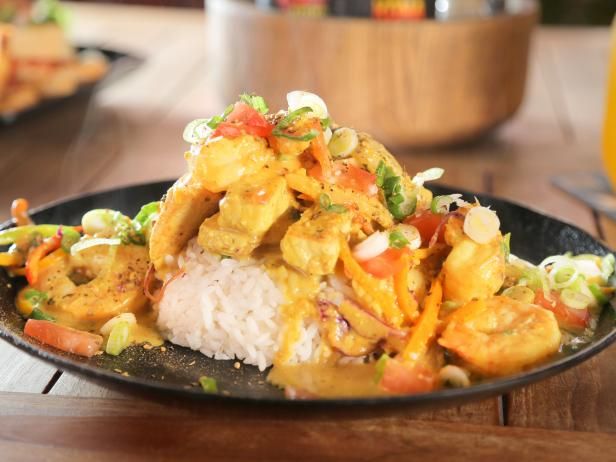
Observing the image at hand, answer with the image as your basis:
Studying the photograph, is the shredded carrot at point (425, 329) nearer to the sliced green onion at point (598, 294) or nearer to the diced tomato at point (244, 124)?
the sliced green onion at point (598, 294)

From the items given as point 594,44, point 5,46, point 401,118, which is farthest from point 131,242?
point 594,44

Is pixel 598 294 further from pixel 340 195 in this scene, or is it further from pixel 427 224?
pixel 340 195

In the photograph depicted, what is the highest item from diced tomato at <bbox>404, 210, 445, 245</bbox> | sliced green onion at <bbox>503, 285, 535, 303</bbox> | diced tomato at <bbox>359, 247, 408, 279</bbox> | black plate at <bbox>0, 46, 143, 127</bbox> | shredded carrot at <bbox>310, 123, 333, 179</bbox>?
shredded carrot at <bbox>310, 123, 333, 179</bbox>

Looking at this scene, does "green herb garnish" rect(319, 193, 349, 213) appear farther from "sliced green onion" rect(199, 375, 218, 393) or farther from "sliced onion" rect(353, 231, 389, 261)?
"sliced green onion" rect(199, 375, 218, 393)

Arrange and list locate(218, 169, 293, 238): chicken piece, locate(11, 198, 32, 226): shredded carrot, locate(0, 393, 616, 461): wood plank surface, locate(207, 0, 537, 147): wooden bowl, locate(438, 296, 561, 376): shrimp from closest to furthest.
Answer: locate(0, 393, 616, 461): wood plank surface, locate(438, 296, 561, 376): shrimp, locate(218, 169, 293, 238): chicken piece, locate(11, 198, 32, 226): shredded carrot, locate(207, 0, 537, 147): wooden bowl

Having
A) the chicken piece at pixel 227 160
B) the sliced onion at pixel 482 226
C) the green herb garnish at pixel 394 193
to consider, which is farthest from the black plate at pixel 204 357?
the green herb garnish at pixel 394 193

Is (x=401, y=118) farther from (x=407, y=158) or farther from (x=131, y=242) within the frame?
(x=131, y=242)

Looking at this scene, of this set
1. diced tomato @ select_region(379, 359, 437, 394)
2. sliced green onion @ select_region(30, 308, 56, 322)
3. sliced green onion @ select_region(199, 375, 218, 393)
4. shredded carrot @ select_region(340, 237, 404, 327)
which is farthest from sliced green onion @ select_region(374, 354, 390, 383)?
sliced green onion @ select_region(30, 308, 56, 322)
